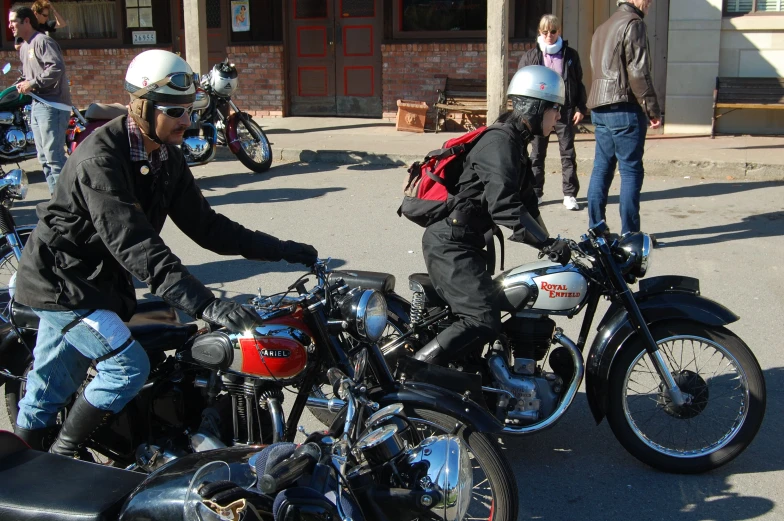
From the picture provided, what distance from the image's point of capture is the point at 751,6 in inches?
465

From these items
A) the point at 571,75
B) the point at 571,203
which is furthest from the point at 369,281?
the point at 571,75

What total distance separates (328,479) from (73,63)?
15.1 meters

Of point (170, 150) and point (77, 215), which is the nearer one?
point (77, 215)

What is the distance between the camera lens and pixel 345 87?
48.2 feet

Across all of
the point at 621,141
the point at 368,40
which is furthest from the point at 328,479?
the point at 368,40

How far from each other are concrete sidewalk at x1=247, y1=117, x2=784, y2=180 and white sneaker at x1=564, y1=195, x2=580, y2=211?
1.72m

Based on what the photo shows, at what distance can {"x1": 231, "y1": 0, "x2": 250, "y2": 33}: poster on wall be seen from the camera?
14.8 metres

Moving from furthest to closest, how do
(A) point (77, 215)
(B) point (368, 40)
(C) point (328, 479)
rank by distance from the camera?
(B) point (368, 40)
(A) point (77, 215)
(C) point (328, 479)

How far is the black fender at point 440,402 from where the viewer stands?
10.2ft

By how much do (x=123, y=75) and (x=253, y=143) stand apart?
5.77m

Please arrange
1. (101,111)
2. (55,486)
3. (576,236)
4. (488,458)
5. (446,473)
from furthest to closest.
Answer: (101,111)
(576,236)
(488,458)
(446,473)
(55,486)

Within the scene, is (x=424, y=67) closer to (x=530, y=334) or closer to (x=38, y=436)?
(x=530, y=334)

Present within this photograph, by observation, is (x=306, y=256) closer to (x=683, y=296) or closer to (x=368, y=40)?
(x=683, y=296)

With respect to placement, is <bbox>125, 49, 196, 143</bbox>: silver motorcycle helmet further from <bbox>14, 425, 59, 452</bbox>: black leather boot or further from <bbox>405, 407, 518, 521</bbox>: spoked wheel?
<bbox>405, 407, 518, 521</bbox>: spoked wheel
